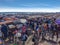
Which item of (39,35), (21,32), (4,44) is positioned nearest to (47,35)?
(39,35)

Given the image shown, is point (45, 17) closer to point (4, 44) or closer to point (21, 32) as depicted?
point (21, 32)

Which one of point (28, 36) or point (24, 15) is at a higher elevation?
point (24, 15)

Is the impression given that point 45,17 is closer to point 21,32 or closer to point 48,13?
point 48,13

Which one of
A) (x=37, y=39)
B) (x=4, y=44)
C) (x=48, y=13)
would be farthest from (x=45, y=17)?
(x=4, y=44)

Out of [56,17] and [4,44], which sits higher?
[56,17]
